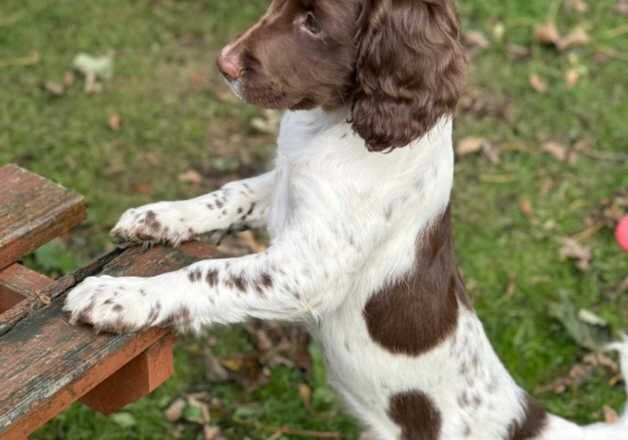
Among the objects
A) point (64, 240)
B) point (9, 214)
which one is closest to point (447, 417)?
point (9, 214)

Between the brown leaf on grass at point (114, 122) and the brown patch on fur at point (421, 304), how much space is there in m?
2.96

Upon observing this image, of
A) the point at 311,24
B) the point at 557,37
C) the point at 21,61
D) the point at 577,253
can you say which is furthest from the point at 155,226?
the point at 557,37

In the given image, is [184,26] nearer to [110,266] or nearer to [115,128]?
[115,128]

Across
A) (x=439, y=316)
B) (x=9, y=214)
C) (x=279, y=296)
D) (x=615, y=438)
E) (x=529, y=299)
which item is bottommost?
(x=529, y=299)

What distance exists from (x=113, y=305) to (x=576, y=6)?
215 inches

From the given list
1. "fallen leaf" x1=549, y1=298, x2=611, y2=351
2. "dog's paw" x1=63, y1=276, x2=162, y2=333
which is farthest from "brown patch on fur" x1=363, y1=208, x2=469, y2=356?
"fallen leaf" x1=549, y1=298, x2=611, y2=351

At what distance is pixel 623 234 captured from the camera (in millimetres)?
5484

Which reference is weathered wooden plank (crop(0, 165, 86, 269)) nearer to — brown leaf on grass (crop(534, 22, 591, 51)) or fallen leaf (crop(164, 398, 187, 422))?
fallen leaf (crop(164, 398, 187, 422))

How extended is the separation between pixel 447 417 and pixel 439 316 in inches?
14.7

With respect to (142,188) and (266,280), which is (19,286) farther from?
(142,188)

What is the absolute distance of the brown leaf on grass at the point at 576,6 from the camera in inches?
294

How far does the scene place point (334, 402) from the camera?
4.56 m

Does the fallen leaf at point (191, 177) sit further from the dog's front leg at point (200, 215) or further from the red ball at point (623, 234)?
the red ball at point (623, 234)

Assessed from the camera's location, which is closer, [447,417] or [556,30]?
[447,417]
